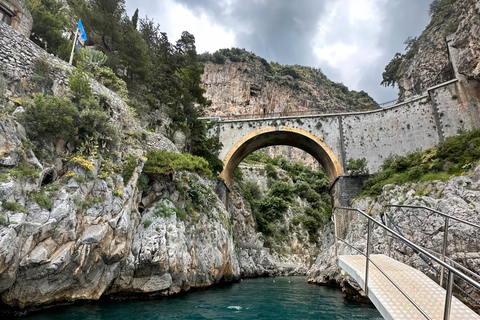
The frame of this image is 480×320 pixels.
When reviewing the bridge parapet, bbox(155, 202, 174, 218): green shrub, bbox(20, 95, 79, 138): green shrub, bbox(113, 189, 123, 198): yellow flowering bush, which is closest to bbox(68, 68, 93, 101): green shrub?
bbox(20, 95, 79, 138): green shrub

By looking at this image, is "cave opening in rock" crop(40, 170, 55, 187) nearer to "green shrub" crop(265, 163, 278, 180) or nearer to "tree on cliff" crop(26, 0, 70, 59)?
"tree on cliff" crop(26, 0, 70, 59)

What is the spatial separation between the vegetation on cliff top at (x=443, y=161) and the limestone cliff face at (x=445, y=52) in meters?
3.96

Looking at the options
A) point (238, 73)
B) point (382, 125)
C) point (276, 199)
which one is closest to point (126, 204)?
point (382, 125)

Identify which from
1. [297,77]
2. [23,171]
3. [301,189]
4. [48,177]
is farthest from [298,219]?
[297,77]

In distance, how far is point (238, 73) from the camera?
1769 inches

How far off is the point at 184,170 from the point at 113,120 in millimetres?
3877

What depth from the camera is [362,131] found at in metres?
19.7

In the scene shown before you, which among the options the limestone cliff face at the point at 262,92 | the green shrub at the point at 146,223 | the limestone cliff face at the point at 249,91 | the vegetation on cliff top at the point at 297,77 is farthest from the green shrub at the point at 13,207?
the vegetation on cliff top at the point at 297,77

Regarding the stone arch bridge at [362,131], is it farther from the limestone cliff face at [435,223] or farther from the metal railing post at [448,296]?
the metal railing post at [448,296]

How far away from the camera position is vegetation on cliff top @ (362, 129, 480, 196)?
1106cm

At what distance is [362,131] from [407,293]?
18.4m

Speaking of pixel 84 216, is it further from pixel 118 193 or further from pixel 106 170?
pixel 106 170

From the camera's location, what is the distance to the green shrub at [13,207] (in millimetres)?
5695

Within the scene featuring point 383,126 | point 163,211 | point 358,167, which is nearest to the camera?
point 163,211
